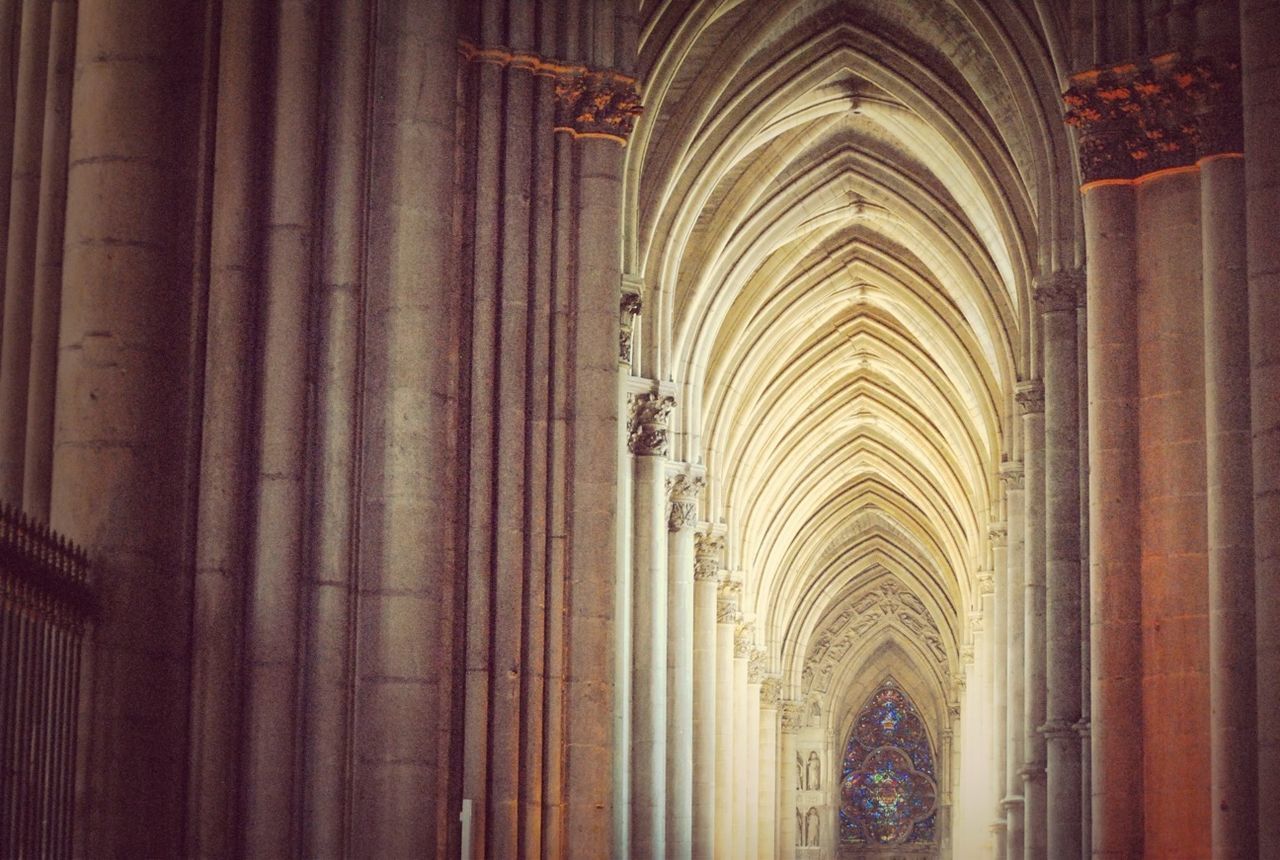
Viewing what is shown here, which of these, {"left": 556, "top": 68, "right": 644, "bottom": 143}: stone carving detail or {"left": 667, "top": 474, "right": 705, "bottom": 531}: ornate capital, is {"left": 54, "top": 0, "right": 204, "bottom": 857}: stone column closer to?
{"left": 556, "top": 68, "right": 644, "bottom": 143}: stone carving detail

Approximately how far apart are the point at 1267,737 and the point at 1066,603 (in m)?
11.5

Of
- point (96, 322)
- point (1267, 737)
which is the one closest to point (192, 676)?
point (96, 322)

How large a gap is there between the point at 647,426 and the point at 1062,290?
647 centimetres

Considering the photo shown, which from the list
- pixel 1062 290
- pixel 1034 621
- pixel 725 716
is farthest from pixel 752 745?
pixel 1062 290

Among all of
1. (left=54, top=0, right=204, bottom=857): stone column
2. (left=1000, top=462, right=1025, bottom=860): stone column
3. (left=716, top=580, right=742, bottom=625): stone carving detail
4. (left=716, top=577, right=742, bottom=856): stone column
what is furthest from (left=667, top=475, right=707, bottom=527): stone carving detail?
(left=54, top=0, right=204, bottom=857): stone column

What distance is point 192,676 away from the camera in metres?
12.6

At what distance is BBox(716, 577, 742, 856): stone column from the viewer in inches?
1543

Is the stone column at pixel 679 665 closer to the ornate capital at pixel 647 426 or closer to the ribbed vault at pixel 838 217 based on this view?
the ribbed vault at pixel 838 217

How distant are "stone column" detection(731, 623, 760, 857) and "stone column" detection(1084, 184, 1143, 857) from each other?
24.6m

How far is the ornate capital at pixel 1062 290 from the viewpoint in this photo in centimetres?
2511

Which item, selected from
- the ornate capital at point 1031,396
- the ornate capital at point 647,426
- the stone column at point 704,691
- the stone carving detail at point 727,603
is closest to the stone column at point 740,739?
the stone carving detail at point 727,603

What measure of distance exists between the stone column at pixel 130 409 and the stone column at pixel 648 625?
15.9 m

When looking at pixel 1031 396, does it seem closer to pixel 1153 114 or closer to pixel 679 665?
pixel 679 665

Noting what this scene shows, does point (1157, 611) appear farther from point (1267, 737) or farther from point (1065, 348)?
point (1065, 348)
